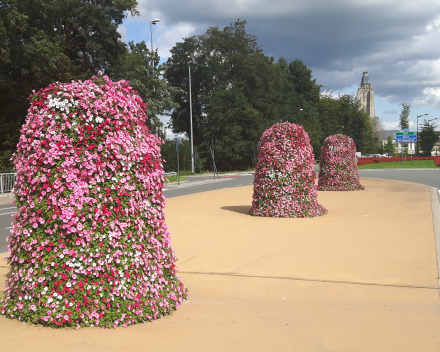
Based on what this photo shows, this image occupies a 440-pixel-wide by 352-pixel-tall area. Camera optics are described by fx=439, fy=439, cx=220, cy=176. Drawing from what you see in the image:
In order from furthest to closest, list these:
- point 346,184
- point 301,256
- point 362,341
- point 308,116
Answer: point 308,116, point 346,184, point 301,256, point 362,341

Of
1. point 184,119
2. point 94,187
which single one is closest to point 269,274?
point 94,187

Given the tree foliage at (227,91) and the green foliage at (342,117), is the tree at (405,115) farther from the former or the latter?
the tree foliage at (227,91)

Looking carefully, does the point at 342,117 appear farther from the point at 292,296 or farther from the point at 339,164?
the point at 292,296

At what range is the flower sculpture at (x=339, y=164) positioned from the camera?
1889 cm

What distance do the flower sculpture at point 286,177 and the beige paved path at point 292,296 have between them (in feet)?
3.91

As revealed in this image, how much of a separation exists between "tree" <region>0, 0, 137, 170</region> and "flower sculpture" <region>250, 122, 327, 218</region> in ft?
48.5

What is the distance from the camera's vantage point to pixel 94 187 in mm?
3979

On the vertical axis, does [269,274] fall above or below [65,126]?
below

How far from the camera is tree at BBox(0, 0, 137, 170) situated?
843 inches

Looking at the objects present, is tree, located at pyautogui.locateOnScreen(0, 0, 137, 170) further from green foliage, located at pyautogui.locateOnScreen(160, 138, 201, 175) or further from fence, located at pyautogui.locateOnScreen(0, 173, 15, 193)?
green foliage, located at pyautogui.locateOnScreen(160, 138, 201, 175)

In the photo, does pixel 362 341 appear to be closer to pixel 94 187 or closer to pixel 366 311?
pixel 366 311

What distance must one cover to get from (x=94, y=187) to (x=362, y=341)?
268 cm

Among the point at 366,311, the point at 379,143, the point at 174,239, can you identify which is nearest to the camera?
the point at 366,311

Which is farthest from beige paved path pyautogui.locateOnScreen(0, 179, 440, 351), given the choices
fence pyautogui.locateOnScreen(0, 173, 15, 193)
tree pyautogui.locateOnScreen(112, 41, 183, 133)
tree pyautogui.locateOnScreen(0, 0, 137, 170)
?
tree pyautogui.locateOnScreen(112, 41, 183, 133)
